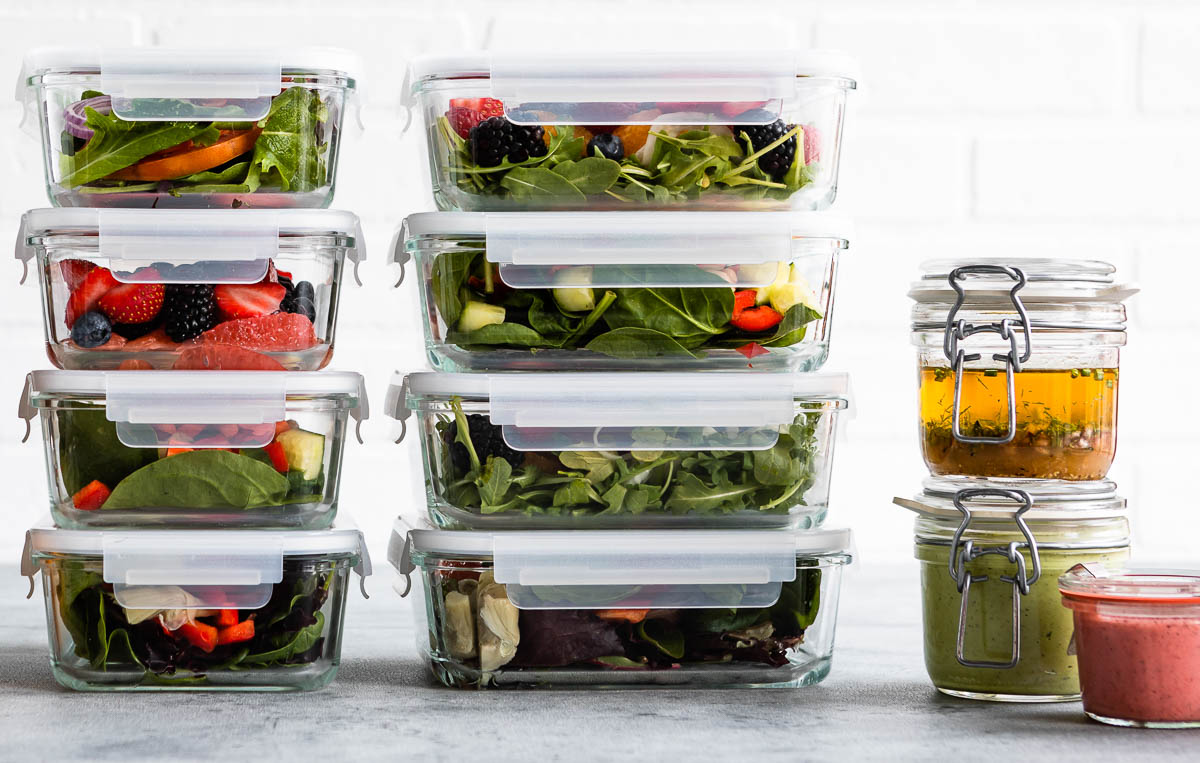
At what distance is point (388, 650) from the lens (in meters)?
1.24

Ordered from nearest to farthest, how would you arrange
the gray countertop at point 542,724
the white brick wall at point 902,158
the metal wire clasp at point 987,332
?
the gray countertop at point 542,724 → the metal wire clasp at point 987,332 → the white brick wall at point 902,158

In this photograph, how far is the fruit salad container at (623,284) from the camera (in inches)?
41.4

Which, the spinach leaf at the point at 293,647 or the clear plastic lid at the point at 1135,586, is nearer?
the clear plastic lid at the point at 1135,586

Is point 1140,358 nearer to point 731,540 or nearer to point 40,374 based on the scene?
point 731,540

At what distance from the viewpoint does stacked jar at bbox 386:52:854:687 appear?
3.43 feet

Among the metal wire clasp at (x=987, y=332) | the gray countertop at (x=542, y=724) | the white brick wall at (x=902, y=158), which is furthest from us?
the white brick wall at (x=902, y=158)

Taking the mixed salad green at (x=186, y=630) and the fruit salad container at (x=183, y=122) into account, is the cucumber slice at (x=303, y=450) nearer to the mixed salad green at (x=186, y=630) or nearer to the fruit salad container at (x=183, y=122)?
the mixed salad green at (x=186, y=630)

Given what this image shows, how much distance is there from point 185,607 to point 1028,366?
2.18 ft

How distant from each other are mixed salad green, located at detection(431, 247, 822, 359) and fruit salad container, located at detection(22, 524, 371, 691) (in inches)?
8.2

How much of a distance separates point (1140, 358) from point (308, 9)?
1137mm

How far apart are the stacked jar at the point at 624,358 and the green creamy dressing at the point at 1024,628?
0.39ft

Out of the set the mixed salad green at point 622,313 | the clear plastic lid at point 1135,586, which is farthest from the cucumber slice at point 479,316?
the clear plastic lid at point 1135,586

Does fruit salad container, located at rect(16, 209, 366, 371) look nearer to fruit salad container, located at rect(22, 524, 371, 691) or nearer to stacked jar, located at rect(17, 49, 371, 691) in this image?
stacked jar, located at rect(17, 49, 371, 691)

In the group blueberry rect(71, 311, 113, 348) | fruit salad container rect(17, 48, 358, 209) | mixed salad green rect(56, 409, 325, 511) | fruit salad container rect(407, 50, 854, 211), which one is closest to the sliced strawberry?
mixed salad green rect(56, 409, 325, 511)
